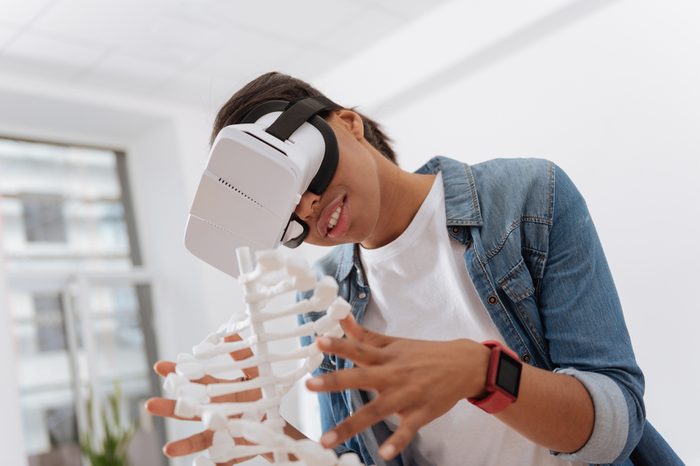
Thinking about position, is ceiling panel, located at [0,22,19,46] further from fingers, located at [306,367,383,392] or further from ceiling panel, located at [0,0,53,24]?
fingers, located at [306,367,383,392]

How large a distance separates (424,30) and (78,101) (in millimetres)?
2585

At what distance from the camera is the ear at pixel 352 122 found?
128 cm

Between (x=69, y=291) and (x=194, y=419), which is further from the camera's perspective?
(x=69, y=291)

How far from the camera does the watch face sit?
77 centimetres

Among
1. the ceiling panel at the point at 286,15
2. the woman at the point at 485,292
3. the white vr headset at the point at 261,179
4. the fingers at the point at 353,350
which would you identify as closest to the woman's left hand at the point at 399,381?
the fingers at the point at 353,350

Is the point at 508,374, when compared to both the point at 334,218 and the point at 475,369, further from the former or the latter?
the point at 334,218

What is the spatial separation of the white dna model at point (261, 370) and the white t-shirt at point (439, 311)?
1.30 feet

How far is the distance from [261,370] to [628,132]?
11.9ft

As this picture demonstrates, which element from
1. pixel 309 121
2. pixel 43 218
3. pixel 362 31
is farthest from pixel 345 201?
pixel 43 218

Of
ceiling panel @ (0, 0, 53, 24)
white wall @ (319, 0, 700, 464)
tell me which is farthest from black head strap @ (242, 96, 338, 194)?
ceiling panel @ (0, 0, 53, 24)

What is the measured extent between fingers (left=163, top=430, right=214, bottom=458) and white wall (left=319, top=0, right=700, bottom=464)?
133 inches

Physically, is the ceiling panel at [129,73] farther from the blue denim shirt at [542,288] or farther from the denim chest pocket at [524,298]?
the denim chest pocket at [524,298]

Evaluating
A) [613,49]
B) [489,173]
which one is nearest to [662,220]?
[613,49]

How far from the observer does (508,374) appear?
0.78 meters
